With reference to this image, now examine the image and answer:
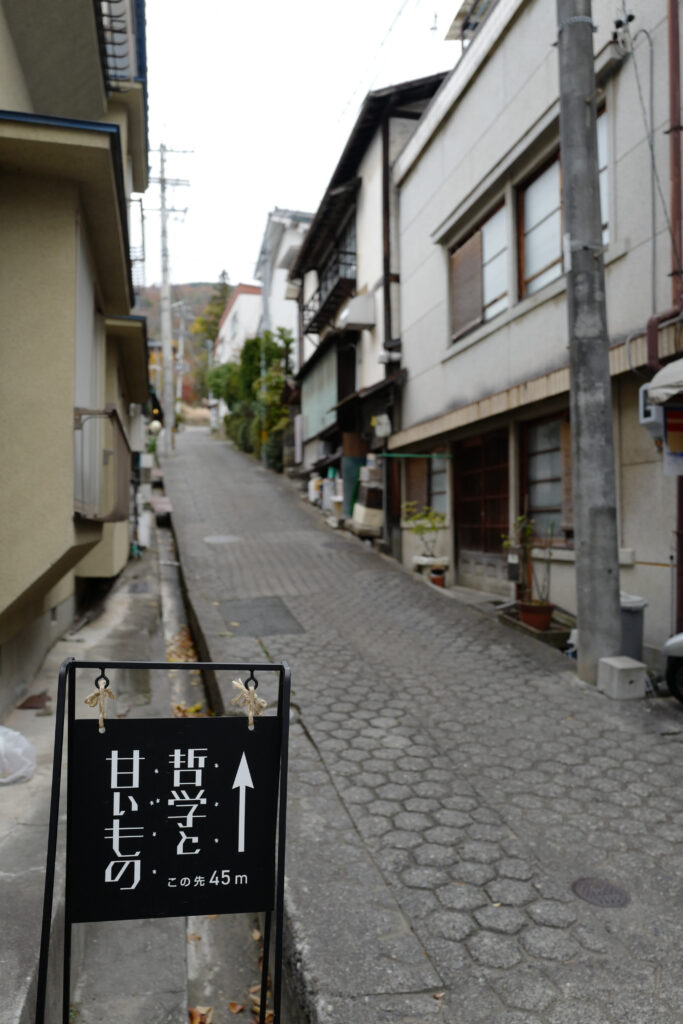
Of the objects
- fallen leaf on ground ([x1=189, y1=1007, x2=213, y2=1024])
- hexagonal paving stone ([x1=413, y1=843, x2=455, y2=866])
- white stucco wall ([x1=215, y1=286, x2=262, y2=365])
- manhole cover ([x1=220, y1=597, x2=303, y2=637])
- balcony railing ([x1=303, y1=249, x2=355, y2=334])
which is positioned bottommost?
fallen leaf on ground ([x1=189, y1=1007, x2=213, y2=1024])

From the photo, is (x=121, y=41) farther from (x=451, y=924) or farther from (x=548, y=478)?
(x=451, y=924)

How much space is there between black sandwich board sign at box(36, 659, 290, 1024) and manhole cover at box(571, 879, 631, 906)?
196cm

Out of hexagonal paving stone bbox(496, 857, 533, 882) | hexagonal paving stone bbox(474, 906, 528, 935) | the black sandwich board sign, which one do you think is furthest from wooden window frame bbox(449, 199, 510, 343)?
the black sandwich board sign

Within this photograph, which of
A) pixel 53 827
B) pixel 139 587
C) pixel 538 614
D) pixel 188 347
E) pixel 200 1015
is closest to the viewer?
pixel 53 827

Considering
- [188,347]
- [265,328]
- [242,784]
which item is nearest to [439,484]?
[242,784]

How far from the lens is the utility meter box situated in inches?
273

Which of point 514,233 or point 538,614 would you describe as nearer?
point 538,614

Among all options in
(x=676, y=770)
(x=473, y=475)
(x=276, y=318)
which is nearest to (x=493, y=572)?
(x=473, y=475)

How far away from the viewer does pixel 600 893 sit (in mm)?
3812

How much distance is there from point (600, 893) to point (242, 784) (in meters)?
2.35

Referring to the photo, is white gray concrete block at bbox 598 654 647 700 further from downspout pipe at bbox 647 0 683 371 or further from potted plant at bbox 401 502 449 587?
potted plant at bbox 401 502 449 587

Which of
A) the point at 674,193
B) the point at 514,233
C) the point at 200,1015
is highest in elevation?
the point at 514,233

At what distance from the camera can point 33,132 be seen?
4645 mm

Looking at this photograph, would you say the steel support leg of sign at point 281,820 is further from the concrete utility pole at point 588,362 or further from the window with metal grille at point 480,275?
the window with metal grille at point 480,275
